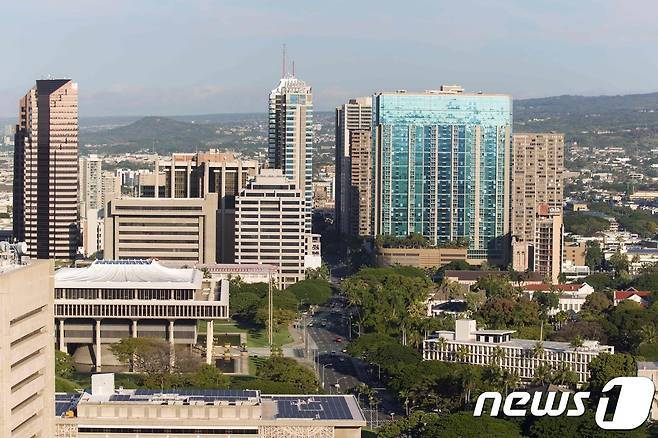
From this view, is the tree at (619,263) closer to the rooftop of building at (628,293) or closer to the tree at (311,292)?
the rooftop of building at (628,293)

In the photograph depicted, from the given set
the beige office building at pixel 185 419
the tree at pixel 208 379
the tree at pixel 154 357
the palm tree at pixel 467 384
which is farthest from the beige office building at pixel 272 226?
the beige office building at pixel 185 419

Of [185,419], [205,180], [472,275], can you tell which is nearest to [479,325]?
[472,275]

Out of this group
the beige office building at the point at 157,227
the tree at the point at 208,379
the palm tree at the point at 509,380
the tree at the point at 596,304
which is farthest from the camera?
the beige office building at the point at 157,227

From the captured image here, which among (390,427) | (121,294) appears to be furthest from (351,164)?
(390,427)

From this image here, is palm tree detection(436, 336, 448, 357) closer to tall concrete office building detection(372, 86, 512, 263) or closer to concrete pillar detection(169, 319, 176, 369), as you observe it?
concrete pillar detection(169, 319, 176, 369)

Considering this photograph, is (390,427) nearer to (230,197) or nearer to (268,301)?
(268,301)

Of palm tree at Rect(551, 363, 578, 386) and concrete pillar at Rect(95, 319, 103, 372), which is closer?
palm tree at Rect(551, 363, 578, 386)

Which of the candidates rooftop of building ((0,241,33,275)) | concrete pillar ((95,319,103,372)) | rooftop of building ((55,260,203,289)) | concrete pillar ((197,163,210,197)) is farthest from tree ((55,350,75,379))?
concrete pillar ((197,163,210,197))
